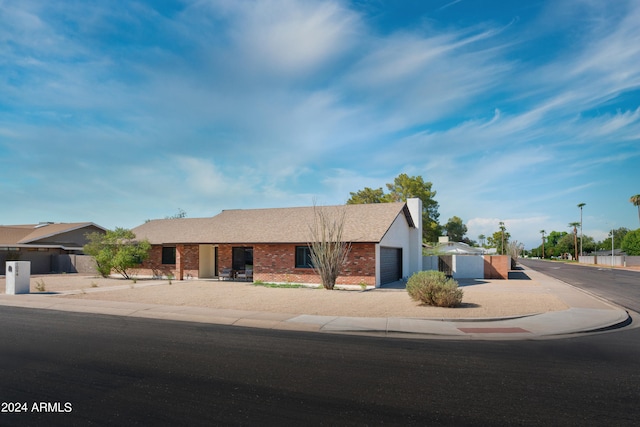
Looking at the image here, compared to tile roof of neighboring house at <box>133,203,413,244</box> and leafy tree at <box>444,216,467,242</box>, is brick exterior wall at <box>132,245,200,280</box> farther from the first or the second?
leafy tree at <box>444,216,467,242</box>

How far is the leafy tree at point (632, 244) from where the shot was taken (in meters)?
75.6

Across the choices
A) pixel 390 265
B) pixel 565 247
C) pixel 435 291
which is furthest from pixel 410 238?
pixel 565 247

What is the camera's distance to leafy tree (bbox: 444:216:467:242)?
269 ft

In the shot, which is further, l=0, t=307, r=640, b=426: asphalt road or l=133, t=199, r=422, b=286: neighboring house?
l=133, t=199, r=422, b=286: neighboring house

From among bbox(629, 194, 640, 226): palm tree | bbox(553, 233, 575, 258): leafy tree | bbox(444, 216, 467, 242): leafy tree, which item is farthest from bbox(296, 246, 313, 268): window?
bbox(553, 233, 575, 258): leafy tree

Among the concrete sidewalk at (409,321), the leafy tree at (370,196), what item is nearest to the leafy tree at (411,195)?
the leafy tree at (370,196)

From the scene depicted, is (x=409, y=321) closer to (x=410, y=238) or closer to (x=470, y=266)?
(x=410, y=238)

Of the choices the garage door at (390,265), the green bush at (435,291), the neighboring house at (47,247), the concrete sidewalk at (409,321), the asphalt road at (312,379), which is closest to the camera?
the asphalt road at (312,379)

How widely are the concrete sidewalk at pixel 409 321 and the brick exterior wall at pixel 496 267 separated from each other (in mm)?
15438

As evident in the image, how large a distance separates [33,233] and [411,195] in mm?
46170

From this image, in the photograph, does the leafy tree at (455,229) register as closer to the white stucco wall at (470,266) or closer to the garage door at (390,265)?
the white stucco wall at (470,266)

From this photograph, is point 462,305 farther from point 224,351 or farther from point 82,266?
point 82,266

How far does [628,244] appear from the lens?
7881 cm

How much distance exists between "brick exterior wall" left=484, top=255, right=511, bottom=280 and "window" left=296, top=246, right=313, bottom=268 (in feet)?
49.8
